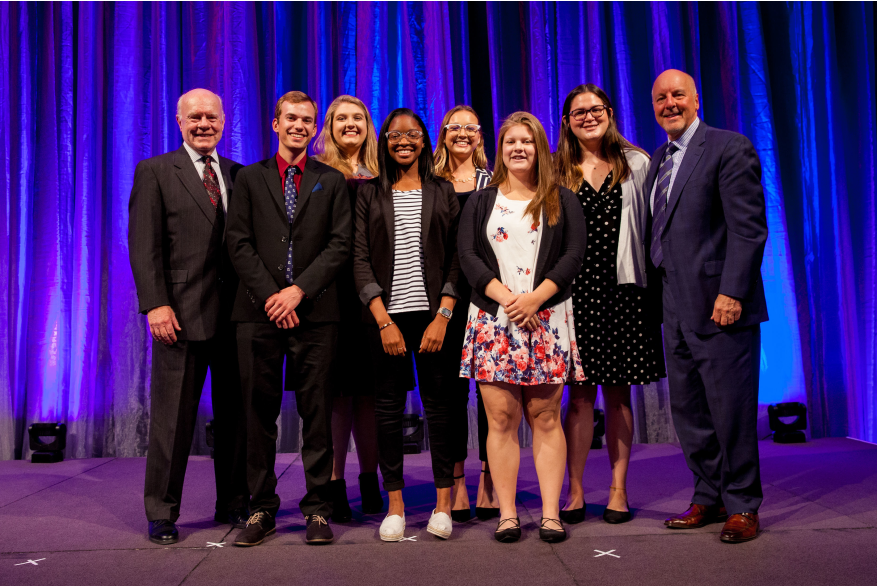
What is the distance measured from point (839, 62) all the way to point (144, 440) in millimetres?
5145

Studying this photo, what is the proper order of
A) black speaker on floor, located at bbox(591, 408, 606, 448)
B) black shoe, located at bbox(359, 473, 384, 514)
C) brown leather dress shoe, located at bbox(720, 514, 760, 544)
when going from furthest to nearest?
black speaker on floor, located at bbox(591, 408, 606, 448) < black shoe, located at bbox(359, 473, 384, 514) < brown leather dress shoe, located at bbox(720, 514, 760, 544)

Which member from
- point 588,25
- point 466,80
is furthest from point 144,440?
point 588,25

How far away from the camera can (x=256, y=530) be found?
2.37 metres

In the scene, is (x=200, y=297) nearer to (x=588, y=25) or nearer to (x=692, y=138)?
(x=692, y=138)

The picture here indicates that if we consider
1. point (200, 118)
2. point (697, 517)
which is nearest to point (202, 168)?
point (200, 118)

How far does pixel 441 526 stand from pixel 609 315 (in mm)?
999

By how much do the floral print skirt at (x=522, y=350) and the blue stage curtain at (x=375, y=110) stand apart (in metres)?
2.19

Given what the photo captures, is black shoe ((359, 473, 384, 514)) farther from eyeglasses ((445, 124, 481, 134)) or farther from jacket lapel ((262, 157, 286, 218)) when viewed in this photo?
eyeglasses ((445, 124, 481, 134))

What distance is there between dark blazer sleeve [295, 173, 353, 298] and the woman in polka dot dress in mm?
881

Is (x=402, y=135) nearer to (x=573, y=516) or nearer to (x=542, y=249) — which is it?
(x=542, y=249)

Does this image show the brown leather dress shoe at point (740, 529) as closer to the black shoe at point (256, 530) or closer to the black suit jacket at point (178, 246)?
the black shoe at point (256, 530)

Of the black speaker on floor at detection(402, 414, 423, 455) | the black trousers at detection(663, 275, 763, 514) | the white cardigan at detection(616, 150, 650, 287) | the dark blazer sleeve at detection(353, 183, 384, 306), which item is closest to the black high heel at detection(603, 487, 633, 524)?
the black trousers at detection(663, 275, 763, 514)

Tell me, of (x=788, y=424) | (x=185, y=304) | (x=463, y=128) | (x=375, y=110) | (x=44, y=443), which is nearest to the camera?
(x=185, y=304)

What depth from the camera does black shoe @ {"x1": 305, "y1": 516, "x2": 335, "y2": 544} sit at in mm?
2342
